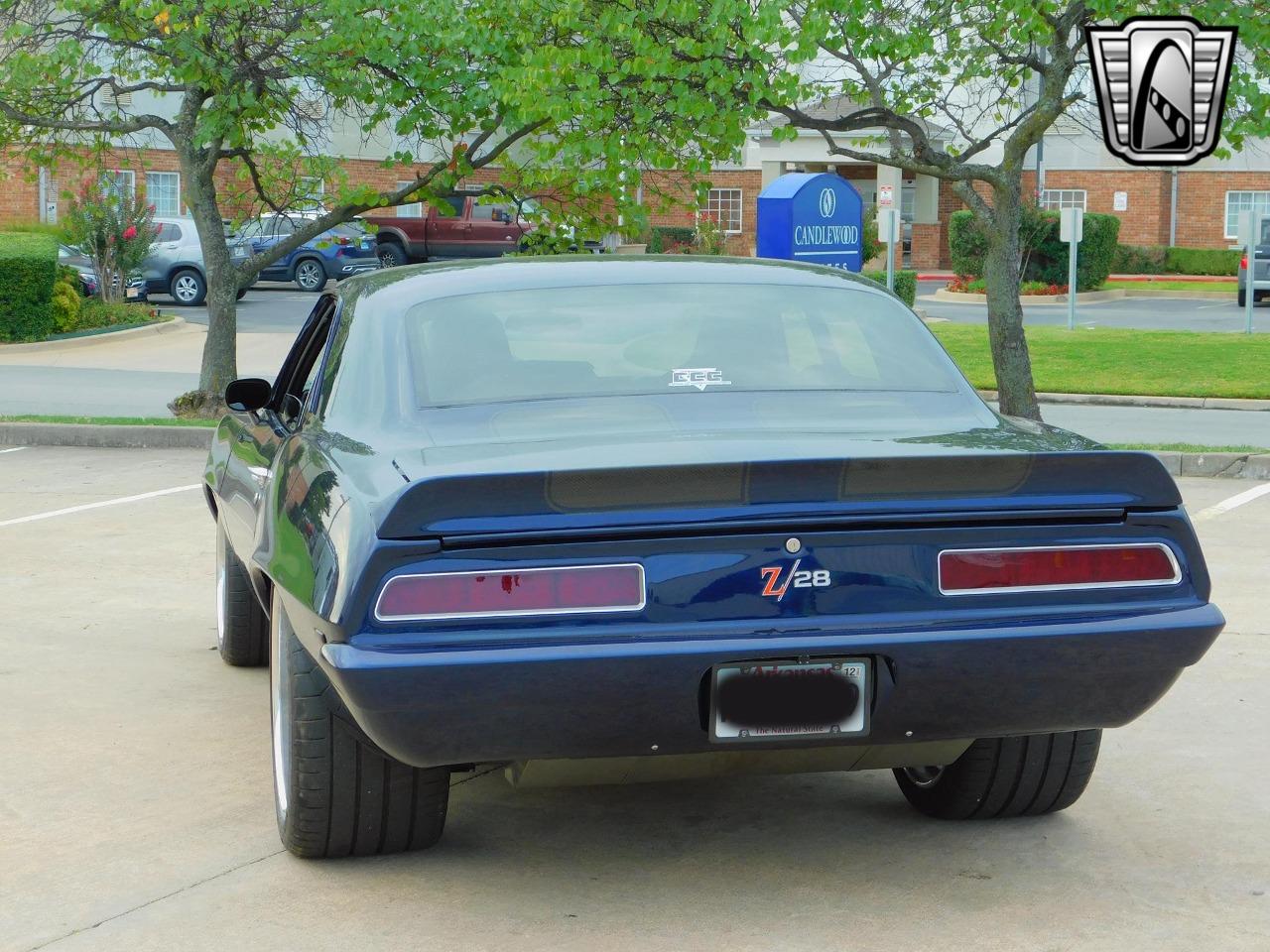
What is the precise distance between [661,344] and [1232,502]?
281 inches

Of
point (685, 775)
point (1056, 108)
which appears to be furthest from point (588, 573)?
point (1056, 108)

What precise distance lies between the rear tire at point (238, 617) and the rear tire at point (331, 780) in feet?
6.59

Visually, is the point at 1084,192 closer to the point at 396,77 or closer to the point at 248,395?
the point at 396,77

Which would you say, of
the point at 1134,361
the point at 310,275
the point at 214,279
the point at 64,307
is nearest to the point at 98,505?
the point at 214,279

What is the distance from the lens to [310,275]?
120 feet

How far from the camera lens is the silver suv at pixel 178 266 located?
32.5 m

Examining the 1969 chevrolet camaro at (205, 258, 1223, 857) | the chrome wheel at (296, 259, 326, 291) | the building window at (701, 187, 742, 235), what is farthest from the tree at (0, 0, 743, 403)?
the building window at (701, 187, 742, 235)

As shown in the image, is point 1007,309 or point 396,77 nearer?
point 396,77

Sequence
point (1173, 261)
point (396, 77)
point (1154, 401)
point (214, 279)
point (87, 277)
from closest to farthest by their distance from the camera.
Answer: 1. point (396, 77)
2. point (214, 279)
3. point (1154, 401)
4. point (87, 277)
5. point (1173, 261)

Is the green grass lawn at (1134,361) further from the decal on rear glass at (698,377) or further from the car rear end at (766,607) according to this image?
the car rear end at (766,607)

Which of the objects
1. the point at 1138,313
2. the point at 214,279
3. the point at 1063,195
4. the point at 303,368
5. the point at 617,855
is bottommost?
the point at 617,855

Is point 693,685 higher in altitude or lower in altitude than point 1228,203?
lower

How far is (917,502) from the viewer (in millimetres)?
3809

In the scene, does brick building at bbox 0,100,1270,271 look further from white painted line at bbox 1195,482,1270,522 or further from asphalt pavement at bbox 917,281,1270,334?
white painted line at bbox 1195,482,1270,522
